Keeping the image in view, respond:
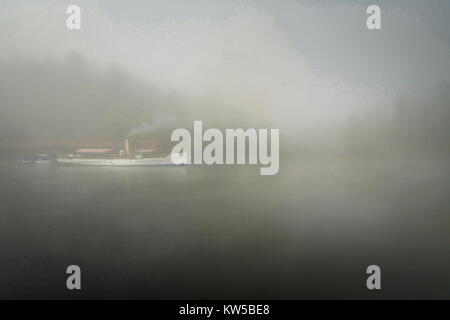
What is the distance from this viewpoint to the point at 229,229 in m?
1.83

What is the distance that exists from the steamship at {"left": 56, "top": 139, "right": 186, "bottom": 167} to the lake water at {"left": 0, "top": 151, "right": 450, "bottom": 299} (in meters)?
0.05

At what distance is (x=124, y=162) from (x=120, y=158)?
4 centimetres

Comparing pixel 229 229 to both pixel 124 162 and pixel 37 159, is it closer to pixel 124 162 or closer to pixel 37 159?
pixel 124 162

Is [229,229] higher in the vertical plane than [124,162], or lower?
lower

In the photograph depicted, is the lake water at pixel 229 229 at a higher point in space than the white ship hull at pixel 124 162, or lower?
lower

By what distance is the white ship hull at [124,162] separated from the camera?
5.81 feet

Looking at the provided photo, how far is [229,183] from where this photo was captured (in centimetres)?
181

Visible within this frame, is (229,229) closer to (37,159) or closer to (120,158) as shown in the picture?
(120,158)

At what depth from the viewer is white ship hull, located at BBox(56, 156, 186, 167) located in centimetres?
177

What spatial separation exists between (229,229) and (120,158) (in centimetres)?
90

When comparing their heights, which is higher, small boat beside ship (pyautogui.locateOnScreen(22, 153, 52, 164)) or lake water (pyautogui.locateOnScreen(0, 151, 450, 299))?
small boat beside ship (pyautogui.locateOnScreen(22, 153, 52, 164))

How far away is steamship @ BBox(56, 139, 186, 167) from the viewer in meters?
1.77

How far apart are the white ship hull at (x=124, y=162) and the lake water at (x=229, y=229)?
1.7 inches

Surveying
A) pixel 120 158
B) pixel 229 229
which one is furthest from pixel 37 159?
pixel 229 229
